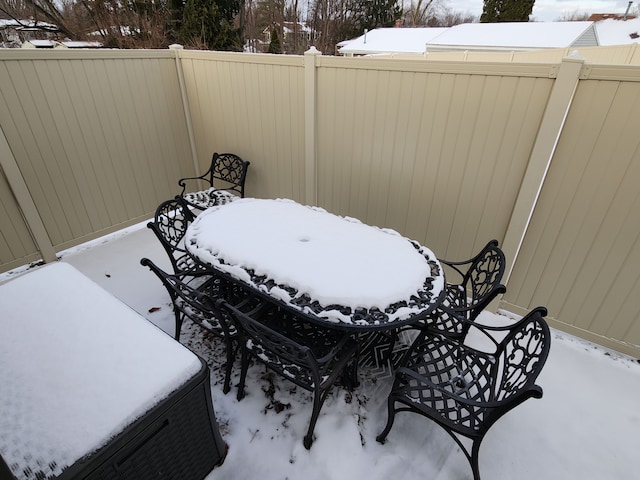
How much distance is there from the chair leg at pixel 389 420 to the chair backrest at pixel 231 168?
2.80 meters

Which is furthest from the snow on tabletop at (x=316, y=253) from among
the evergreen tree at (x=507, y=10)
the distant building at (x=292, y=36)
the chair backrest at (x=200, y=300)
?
the evergreen tree at (x=507, y=10)

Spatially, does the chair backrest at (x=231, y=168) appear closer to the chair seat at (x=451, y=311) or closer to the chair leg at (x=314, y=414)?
the chair seat at (x=451, y=311)

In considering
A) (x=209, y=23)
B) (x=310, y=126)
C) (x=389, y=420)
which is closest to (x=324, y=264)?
(x=389, y=420)

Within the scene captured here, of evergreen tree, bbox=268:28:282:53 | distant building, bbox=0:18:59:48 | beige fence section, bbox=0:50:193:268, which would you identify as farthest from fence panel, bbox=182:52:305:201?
evergreen tree, bbox=268:28:282:53

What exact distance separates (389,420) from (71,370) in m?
1.39

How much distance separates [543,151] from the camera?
207 centimetres

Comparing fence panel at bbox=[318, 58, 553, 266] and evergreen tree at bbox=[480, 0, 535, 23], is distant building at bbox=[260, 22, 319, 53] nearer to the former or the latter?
evergreen tree at bbox=[480, 0, 535, 23]

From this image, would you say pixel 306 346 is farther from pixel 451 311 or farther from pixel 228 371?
pixel 451 311

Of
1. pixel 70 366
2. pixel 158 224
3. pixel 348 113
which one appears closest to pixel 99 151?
pixel 158 224

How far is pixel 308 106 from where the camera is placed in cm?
296

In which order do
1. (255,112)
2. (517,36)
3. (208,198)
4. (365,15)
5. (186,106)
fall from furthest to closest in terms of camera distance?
(365,15)
(517,36)
(186,106)
(208,198)
(255,112)

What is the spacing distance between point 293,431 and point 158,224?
67.1 inches

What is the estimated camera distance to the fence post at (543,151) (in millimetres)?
1887

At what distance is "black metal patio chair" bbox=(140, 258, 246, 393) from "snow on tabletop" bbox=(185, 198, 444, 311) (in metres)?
0.24
